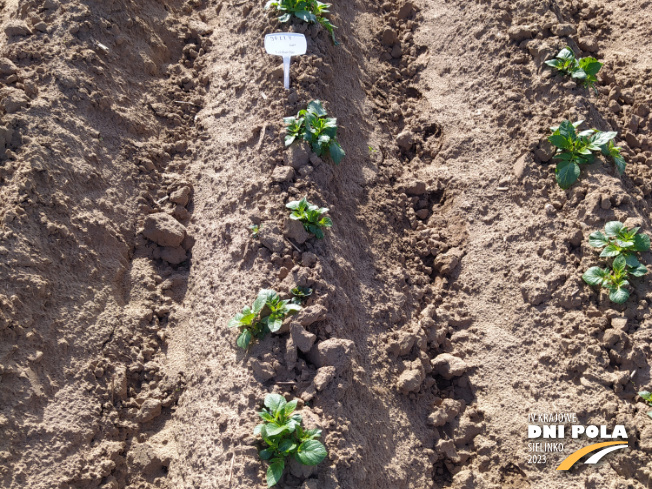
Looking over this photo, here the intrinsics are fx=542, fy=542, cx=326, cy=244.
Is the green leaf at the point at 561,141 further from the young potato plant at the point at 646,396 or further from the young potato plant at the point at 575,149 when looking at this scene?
the young potato plant at the point at 646,396

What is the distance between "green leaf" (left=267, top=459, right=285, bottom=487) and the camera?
245 centimetres

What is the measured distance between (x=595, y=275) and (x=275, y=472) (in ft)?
6.84

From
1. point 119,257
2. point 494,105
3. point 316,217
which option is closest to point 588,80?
point 494,105

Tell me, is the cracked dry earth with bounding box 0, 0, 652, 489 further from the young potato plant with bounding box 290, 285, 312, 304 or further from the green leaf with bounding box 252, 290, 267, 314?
the green leaf with bounding box 252, 290, 267, 314

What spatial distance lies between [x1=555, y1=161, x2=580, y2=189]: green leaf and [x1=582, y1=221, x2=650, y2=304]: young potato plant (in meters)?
0.39

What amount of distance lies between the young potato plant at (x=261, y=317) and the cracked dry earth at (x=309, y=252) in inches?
3.6

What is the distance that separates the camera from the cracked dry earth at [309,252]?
2793 millimetres

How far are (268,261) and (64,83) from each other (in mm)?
1815

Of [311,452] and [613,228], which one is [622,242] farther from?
[311,452]

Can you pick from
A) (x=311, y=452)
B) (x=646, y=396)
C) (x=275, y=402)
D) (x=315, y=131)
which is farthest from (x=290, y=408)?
(x=646, y=396)

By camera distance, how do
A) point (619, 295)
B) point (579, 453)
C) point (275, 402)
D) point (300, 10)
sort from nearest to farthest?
point (275, 402)
point (579, 453)
point (619, 295)
point (300, 10)

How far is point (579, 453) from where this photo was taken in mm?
2811

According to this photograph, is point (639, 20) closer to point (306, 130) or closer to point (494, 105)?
point (494, 105)

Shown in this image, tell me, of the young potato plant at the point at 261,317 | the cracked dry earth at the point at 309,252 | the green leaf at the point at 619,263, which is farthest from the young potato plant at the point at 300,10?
the green leaf at the point at 619,263
